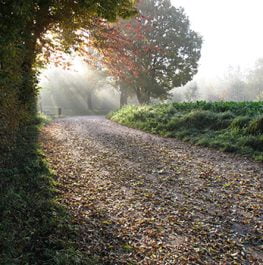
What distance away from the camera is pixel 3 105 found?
7262mm

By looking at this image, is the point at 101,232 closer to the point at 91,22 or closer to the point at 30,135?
the point at 30,135

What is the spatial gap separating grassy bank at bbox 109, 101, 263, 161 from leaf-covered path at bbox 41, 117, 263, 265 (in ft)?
2.72

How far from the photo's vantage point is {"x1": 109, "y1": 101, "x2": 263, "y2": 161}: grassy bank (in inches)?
421

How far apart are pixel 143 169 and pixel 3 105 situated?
4072 mm

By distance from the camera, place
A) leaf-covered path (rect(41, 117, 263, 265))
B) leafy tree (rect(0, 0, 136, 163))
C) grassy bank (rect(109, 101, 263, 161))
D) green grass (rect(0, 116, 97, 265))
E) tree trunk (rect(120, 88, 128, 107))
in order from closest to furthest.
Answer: green grass (rect(0, 116, 97, 265)), leaf-covered path (rect(41, 117, 263, 265)), leafy tree (rect(0, 0, 136, 163)), grassy bank (rect(109, 101, 263, 161)), tree trunk (rect(120, 88, 128, 107))

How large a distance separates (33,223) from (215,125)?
1020 cm

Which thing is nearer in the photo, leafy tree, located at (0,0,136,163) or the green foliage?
leafy tree, located at (0,0,136,163)

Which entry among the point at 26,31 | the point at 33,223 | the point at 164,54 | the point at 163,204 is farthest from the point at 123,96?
the point at 33,223

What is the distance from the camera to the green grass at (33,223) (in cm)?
403

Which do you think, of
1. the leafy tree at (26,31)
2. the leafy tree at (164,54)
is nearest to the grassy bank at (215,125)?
the leafy tree at (26,31)

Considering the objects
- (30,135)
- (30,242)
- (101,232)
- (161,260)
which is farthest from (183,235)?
(30,135)

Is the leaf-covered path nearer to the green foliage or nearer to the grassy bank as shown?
the grassy bank

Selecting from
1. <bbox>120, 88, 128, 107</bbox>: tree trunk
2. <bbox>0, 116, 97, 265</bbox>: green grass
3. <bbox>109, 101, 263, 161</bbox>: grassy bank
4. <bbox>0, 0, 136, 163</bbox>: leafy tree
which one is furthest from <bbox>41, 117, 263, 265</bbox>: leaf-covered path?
<bbox>120, 88, 128, 107</bbox>: tree trunk

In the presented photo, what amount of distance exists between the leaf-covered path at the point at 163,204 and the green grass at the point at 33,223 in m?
0.29
